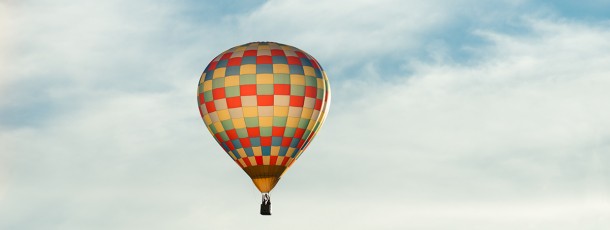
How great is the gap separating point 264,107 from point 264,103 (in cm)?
20

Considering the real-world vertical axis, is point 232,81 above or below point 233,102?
above

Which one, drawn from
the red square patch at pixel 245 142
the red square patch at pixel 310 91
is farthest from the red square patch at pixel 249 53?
the red square patch at pixel 245 142

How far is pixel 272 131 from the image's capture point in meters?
77.2

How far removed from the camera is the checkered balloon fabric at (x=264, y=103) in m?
77.1

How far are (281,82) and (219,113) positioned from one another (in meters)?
3.55

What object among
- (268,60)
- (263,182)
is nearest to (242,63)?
(268,60)

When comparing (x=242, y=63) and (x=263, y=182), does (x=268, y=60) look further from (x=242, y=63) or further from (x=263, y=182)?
(x=263, y=182)

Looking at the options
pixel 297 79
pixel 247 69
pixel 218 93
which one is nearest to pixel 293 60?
pixel 297 79

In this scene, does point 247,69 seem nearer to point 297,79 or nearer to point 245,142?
point 297,79

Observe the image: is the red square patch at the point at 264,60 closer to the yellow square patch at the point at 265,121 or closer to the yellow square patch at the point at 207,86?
the yellow square patch at the point at 207,86

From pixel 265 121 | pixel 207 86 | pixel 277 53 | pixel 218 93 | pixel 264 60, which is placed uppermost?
pixel 277 53

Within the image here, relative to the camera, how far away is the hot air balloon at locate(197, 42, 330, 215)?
77.1 meters

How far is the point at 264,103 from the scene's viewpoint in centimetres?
7700

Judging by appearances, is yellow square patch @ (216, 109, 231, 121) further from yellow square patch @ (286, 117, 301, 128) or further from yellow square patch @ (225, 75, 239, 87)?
yellow square patch @ (286, 117, 301, 128)
